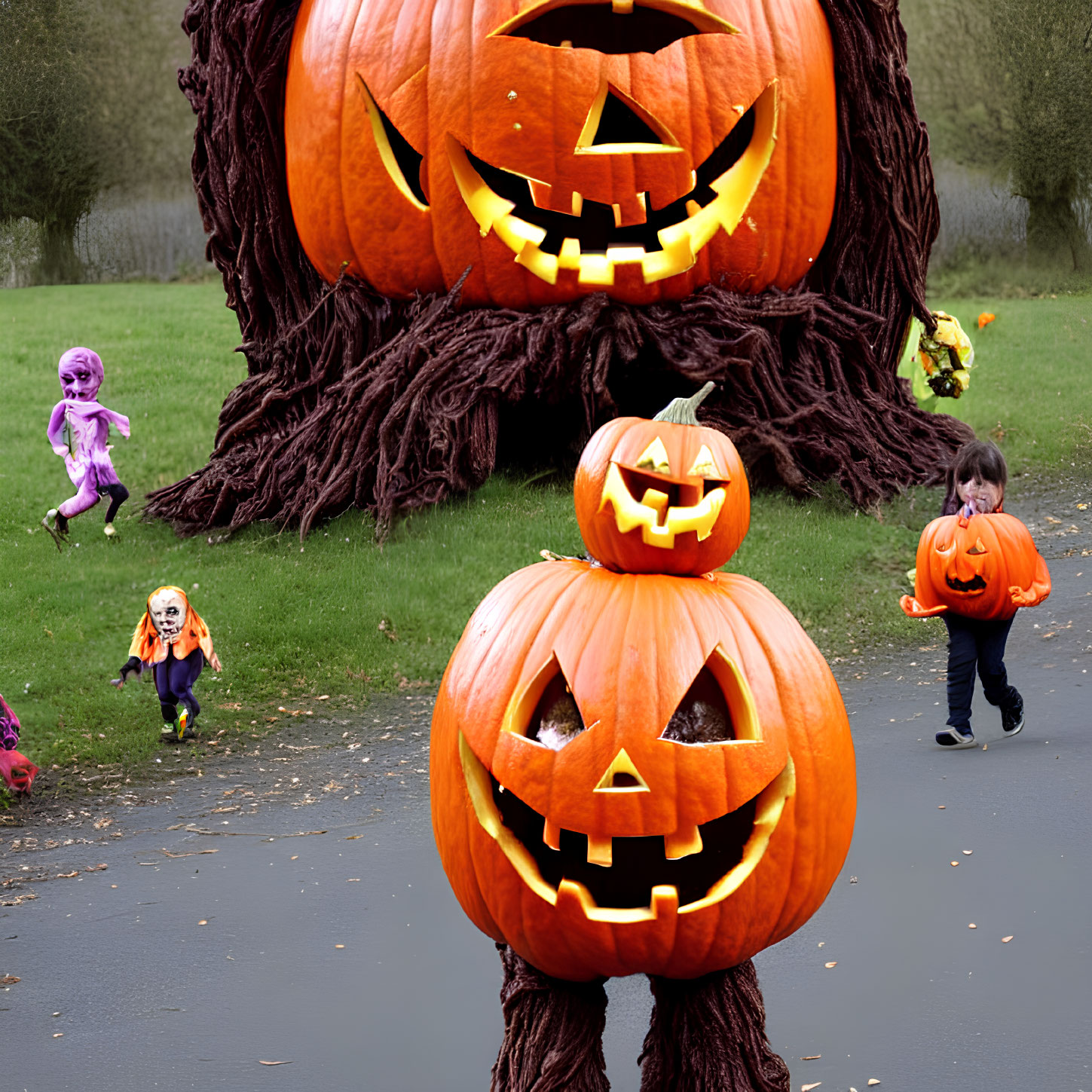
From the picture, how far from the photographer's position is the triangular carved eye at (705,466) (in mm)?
3158

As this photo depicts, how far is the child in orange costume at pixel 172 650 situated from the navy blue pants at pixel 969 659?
10.5ft

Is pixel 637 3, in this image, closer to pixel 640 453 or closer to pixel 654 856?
pixel 640 453

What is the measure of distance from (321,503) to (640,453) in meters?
5.00

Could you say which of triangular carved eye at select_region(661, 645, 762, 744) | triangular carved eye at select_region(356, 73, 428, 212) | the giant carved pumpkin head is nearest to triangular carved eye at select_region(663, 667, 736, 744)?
triangular carved eye at select_region(661, 645, 762, 744)

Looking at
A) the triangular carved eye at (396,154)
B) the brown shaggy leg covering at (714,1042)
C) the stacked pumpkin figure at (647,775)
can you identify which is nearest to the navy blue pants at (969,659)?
the stacked pumpkin figure at (647,775)

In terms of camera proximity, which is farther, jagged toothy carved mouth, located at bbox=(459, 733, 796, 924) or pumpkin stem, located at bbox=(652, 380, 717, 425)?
pumpkin stem, located at bbox=(652, 380, 717, 425)

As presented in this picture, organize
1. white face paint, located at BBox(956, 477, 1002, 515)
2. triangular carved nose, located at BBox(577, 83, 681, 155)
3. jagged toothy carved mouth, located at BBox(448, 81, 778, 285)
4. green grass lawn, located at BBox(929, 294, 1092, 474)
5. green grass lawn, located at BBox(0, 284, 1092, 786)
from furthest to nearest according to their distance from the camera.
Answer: green grass lawn, located at BBox(929, 294, 1092, 474) → jagged toothy carved mouth, located at BBox(448, 81, 778, 285) → triangular carved nose, located at BBox(577, 83, 681, 155) → green grass lawn, located at BBox(0, 284, 1092, 786) → white face paint, located at BBox(956, 477, 1002, 515)

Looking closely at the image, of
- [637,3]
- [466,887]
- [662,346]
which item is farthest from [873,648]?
[466,887]

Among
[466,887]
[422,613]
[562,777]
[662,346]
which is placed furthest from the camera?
[662,346]

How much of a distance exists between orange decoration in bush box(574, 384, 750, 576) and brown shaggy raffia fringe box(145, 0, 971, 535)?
4.66 metres

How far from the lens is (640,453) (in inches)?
125

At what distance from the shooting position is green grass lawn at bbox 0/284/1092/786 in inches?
253

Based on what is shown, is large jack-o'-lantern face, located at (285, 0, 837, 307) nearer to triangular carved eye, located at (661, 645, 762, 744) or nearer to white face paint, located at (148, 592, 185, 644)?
white face paint, located at (148, 592, 185, 644)

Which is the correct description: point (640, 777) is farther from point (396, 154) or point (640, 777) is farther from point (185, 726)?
point (396, 154)
